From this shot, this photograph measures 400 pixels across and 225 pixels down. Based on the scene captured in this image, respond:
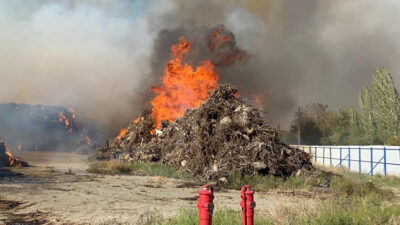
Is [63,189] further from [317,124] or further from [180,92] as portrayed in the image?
[317,124]

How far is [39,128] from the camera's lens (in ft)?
216

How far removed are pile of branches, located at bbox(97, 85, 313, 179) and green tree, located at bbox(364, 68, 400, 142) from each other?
34.3 meters

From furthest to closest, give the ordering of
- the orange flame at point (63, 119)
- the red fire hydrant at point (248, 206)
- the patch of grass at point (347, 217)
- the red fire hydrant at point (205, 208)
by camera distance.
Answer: the orange flame at point (63, 119) < the patch of grass at point (347, 217) < the red fire hydrant at point (248, 206) < the red fire hydrant at point (205, 208)

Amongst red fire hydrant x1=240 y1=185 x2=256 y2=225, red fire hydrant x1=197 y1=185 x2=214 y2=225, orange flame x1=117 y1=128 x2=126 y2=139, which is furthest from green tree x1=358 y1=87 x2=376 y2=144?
red fire hydrant x1=197 y1=185 x2=214 y2=225

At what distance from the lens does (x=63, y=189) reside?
1336cm

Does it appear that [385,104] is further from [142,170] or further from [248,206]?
[248,206]

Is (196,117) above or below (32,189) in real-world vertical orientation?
above

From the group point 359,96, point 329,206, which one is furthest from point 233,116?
point 359,96

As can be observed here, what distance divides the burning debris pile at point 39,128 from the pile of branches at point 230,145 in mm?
39937

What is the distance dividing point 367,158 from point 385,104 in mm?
26360

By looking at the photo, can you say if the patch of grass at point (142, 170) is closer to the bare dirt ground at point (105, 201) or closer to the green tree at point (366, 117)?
the bare dirt ground at point (105, 201)

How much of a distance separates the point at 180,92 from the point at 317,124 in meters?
52.2

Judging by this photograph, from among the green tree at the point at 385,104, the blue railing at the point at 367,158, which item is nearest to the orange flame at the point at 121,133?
the blue railing at the point at 367,158

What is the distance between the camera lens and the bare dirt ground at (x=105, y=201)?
8.52 m
